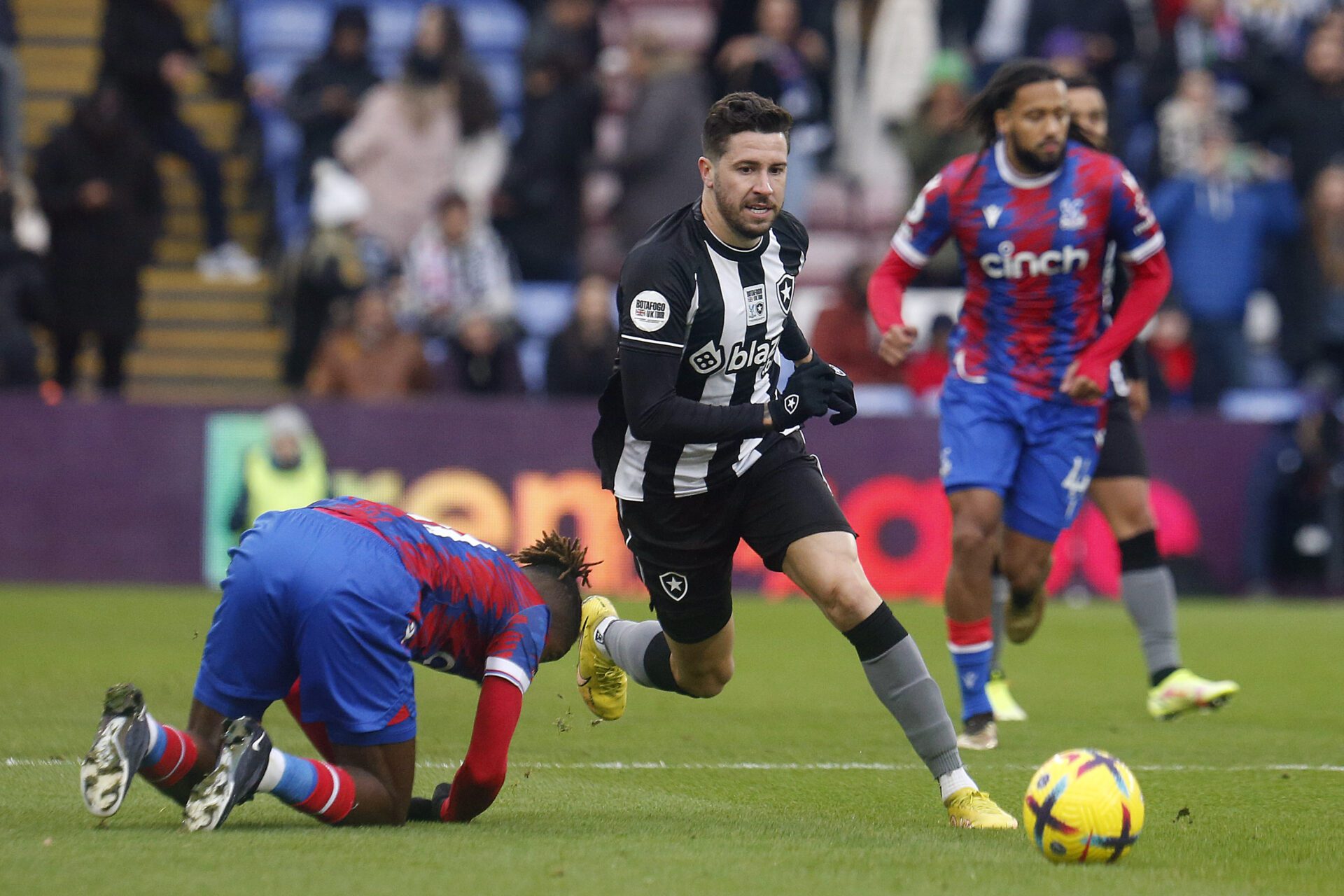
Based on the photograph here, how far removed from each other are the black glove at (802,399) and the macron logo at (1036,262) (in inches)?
89.1

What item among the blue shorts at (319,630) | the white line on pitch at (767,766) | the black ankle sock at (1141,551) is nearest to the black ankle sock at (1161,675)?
the black ankle sock at (1141,551)

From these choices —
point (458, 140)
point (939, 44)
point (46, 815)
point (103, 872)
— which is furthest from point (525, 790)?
point (939, 44)

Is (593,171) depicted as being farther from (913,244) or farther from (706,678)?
(706,678)

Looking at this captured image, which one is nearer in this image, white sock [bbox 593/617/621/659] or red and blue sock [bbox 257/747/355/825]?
red and blue sock [bbox 257/747/355/825]

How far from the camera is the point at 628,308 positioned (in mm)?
6133

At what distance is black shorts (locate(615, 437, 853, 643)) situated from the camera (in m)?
6.37

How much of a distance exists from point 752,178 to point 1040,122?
2.20m

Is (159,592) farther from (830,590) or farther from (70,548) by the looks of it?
(830,590)

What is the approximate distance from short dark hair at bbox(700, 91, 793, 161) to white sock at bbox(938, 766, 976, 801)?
2.01 metres

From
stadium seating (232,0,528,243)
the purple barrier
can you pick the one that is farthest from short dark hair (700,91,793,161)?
stadium seating (232,0,528,243)

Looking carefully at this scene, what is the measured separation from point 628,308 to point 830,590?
1054 mm

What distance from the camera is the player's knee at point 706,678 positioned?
7.02 m

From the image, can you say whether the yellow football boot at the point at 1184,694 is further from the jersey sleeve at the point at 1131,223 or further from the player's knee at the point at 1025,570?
the jersey sleeve at the point at 1131,223

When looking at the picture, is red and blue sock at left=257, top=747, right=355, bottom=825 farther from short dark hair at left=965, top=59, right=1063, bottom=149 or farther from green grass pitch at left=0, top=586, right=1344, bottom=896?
short dark hair at left=965, top=59, right=1063, bottom=149
